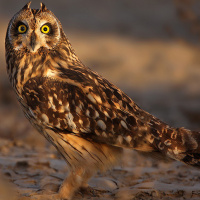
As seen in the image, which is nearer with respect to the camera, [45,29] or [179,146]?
[179,146]

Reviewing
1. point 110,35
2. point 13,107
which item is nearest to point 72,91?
point 13,107

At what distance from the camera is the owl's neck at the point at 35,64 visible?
4.53 metres

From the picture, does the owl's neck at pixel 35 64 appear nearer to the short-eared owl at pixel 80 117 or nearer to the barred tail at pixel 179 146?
the short-eared owl at pixel 80 117

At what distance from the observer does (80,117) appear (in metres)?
4.30

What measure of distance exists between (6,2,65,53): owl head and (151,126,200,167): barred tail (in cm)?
137

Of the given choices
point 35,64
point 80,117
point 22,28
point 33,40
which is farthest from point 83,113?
point 22,28

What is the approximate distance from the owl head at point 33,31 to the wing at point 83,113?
0.42 m

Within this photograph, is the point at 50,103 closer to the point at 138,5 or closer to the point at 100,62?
the point at 100,62

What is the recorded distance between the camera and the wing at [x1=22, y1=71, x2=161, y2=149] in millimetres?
4266

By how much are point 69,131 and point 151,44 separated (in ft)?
28.7

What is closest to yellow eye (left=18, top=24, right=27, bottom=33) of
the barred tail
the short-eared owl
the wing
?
the short-eared owl

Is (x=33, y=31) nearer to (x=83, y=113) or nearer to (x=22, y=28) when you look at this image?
(x=22, y=28)

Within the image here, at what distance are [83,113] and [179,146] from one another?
37.0 inches

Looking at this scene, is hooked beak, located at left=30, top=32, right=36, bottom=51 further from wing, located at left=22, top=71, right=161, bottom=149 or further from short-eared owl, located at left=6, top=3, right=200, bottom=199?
wing, located at left=22, top=71, right=161, bottom=149
